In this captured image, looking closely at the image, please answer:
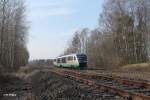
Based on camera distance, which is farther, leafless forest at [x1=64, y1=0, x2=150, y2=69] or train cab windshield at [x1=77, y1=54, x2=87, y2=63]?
leafless forest at [x1=64, y1=0, x2=150, y2=69]

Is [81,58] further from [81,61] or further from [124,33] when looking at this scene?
[124,33]

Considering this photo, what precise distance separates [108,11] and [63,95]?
47.6 metres

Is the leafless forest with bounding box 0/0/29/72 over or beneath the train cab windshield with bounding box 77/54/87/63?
over

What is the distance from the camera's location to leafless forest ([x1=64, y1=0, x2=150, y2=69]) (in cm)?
5600

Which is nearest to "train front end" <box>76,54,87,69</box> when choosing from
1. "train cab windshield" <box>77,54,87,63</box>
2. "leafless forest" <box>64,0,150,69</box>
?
"train cab windshield" <box>77,54,87,63</box>

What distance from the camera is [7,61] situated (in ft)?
170

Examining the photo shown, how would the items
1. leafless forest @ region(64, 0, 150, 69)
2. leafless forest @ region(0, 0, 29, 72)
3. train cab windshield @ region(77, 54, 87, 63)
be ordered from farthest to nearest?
leafless forest @ region(64, 0, 150, 69) → train cab windshield @ region(77, 54, 87, 63) → leafless forest @ region(0, 0, 29, 72)

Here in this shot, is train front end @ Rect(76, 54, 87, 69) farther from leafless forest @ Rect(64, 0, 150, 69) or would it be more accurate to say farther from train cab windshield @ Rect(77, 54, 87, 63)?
leafless forest @ Rect(64, 0, 150, 69)

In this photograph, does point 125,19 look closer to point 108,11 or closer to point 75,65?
point 108,11

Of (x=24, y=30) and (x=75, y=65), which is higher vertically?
(x=24, y=30)

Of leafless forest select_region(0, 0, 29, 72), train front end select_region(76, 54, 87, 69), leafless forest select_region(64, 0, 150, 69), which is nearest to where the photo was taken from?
leafless forest select_region(0, 0, 29, 72)

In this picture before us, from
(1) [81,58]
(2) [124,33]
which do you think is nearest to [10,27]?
(1) [81,58]

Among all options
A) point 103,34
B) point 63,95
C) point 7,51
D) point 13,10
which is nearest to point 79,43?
point 103,34

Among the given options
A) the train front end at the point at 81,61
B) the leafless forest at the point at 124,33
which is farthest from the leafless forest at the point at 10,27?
the leafless forest at the point at 124,33
